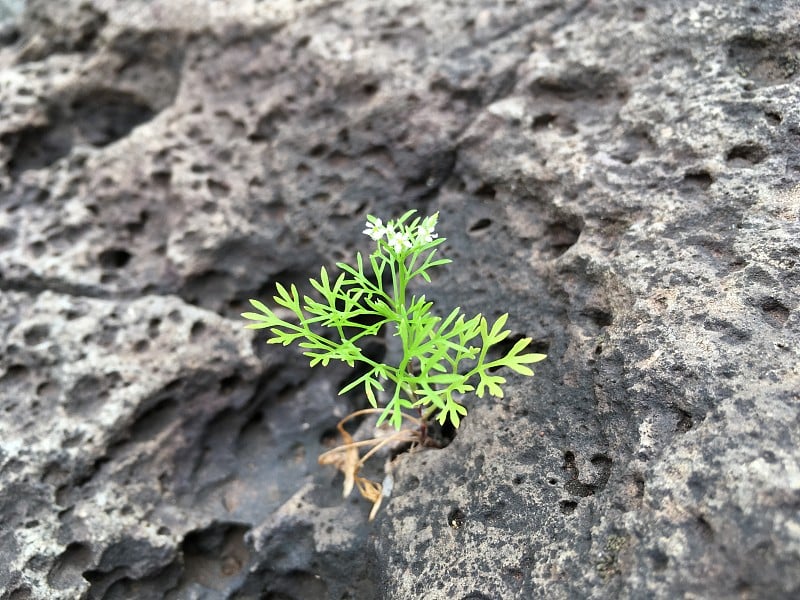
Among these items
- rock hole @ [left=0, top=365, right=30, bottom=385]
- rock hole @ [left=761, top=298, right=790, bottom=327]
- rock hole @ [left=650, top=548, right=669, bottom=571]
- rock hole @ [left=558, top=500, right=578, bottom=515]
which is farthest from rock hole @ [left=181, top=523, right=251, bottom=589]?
rock hole @ [left=761, top=298, right=790, bottom=327]

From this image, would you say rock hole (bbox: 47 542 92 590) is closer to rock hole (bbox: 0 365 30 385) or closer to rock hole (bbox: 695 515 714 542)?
rock hole (bbox: 0 365 30 385)

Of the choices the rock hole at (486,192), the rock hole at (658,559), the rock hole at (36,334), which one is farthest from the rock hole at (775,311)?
the rock hole at (36,334)

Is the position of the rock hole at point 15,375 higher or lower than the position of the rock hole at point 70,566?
higher

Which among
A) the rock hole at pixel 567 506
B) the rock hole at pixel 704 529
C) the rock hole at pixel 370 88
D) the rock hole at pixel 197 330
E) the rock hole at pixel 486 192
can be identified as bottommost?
the rock hole at pixel 567 506

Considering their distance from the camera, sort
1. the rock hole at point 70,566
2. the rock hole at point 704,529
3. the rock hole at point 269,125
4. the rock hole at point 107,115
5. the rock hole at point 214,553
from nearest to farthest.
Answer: the rock hole at point 704,529
the rock hole at point 70,566
the rock hole at point 214,553
the rock hole at point 269,125
the rock hole at point 107,115

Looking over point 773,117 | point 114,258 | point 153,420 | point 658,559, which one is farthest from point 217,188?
point 658,559

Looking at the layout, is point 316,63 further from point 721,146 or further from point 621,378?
point 621,378

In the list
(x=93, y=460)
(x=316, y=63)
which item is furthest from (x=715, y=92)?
(x=93, y=460)

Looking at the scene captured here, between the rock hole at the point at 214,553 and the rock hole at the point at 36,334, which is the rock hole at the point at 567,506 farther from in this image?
the rock hole at the point at 36,334
